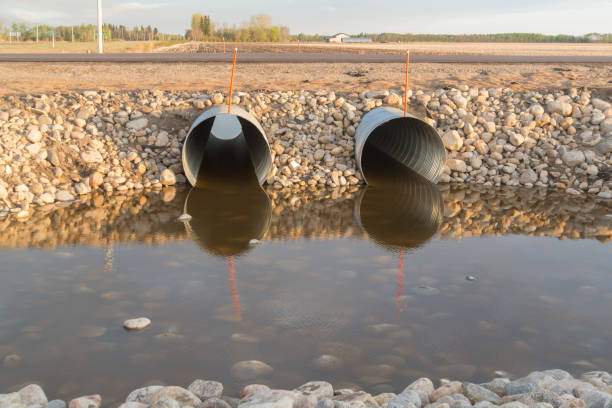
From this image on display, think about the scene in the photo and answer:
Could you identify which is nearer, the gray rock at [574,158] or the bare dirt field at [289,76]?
the gray rock at [574,158]

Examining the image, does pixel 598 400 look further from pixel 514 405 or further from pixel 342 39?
pixel 342 39

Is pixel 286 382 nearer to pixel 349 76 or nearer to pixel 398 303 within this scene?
pixel 398 303

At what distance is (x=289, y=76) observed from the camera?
597 inches

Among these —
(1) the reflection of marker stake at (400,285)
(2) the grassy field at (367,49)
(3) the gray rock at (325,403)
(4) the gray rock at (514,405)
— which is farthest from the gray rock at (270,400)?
(2) the grassy field at (367,49)

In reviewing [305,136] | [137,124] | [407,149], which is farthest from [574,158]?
[137,124]

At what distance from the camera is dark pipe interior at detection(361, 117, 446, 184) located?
435 inches

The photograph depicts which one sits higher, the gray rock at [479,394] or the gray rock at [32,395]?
the gray rock at [479,394]

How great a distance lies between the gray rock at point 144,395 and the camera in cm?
374

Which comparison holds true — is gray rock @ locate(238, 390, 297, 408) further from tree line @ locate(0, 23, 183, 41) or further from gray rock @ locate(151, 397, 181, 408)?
tree line @ locate(0, 23, 183, 41)

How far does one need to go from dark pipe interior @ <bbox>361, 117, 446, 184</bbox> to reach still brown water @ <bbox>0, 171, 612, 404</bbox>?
6.54 ft

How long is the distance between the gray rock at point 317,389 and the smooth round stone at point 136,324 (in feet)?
5.62

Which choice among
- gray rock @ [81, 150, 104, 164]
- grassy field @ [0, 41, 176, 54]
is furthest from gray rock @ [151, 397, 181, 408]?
grassy field @ [0, 41, 176, 54]

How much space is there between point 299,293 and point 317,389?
189 centimetres

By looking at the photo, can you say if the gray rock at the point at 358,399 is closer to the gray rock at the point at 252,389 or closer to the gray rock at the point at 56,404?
the gray rock at the point at 252,389
